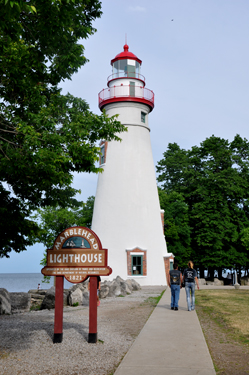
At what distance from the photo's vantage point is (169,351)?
25.0ft

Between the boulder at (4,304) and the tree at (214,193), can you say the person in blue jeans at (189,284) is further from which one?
the tree at (214,193)

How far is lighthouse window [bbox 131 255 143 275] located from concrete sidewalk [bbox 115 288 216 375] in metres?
16.2

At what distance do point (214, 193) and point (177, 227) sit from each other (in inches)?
208

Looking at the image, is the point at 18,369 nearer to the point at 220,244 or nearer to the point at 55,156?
the point at 55,156

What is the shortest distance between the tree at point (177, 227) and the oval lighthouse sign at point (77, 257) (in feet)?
90.8

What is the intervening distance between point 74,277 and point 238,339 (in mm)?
4227

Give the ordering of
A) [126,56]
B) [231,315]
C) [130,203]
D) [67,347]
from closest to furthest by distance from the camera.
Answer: [67,347] → [231,315] → [130,203] → [126,56]

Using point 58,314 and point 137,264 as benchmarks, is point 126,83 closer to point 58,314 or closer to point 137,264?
point 137,264

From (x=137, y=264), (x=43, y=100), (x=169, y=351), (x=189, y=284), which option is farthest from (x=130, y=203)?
(x=169, y=351)

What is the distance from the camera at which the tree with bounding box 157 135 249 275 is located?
1457 inches

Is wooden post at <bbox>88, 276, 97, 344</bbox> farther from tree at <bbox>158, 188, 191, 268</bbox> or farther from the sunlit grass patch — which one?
tree at <bbox>158, 188, 191, 268</bbox>

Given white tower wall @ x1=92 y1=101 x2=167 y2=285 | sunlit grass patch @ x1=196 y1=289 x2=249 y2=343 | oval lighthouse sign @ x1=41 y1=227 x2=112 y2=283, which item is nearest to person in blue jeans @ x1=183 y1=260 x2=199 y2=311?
sunlit grass patch @ x1=196 y1=289 x2=249 y2=343

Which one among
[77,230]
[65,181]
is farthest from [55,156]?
[77,230]

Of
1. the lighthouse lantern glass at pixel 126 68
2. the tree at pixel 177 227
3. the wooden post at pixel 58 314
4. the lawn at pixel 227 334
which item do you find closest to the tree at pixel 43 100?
the wooden post at pixel 58 314
